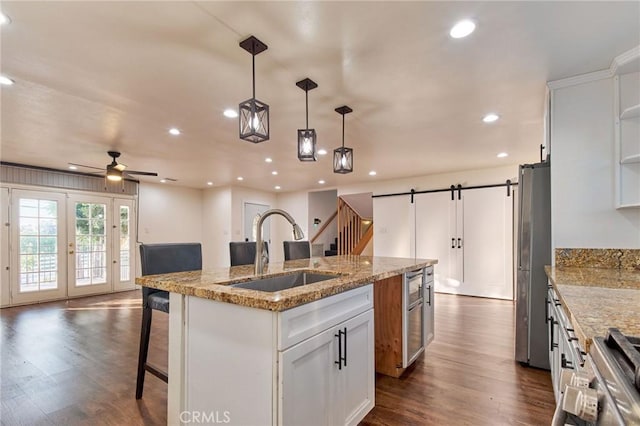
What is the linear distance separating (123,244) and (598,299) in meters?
7.44

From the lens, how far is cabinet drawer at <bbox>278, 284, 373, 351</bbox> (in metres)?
1.28

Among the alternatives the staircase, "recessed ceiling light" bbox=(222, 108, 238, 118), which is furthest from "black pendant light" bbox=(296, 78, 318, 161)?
the staircase

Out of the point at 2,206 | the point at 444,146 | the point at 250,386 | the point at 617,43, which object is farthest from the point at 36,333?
the point at 617,43

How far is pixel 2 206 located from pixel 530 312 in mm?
7383

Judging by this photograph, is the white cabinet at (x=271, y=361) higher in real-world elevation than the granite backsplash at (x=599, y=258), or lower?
lower

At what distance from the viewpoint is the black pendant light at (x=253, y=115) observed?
193 cm

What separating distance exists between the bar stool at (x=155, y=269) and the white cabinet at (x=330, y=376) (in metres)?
1.11

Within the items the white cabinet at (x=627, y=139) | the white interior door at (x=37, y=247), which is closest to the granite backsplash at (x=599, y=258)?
the white cabinet at (x=627, y=139)

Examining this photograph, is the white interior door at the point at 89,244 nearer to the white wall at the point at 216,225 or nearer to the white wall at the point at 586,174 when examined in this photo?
the white wall at the point at 216,225

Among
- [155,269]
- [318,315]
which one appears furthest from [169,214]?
[318,315]

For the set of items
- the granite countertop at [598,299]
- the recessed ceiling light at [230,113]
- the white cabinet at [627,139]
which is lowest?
the granite countertop at [598,299]

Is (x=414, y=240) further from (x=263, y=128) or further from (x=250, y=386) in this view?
(x=250, y=386)

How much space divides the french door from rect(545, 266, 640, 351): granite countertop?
7.17 metres

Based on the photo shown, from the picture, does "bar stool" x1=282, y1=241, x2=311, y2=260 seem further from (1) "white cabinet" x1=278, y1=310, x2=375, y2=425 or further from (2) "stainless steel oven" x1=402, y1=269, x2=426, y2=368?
(1) "white cabinet" x1=278, y1=310, x2=375, y2=425
